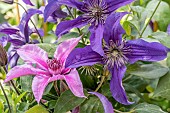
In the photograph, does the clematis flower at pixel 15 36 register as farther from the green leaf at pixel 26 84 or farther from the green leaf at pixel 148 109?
the green leaf at pixel 148 109

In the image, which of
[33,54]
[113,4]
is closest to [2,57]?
[33,54]

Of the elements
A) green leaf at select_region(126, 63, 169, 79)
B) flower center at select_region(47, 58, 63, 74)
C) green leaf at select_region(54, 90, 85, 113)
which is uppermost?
flower center at select_region(47, 58, 63, 74)

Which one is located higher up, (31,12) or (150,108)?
(31,12)

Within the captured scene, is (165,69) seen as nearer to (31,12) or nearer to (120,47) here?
(120,47)

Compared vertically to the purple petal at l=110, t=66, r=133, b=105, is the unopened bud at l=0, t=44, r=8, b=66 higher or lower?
higher

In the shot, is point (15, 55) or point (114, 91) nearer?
point (114, 91)

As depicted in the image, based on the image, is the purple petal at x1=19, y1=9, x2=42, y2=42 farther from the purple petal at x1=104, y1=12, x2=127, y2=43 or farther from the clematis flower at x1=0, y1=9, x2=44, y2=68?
the purple petal at x1=104, y1=12, x2=127, y2=43

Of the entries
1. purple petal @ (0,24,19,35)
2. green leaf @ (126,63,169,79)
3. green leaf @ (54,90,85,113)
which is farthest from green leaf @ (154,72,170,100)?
purple petal @ (0,24,19,35)

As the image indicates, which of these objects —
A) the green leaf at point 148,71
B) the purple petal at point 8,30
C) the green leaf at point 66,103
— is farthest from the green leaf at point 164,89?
the purple petal at point 8,30

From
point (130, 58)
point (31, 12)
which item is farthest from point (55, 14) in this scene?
point (130, 58)

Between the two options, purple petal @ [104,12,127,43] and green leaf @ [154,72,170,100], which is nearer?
purple petal @ [104,12,127,43]
